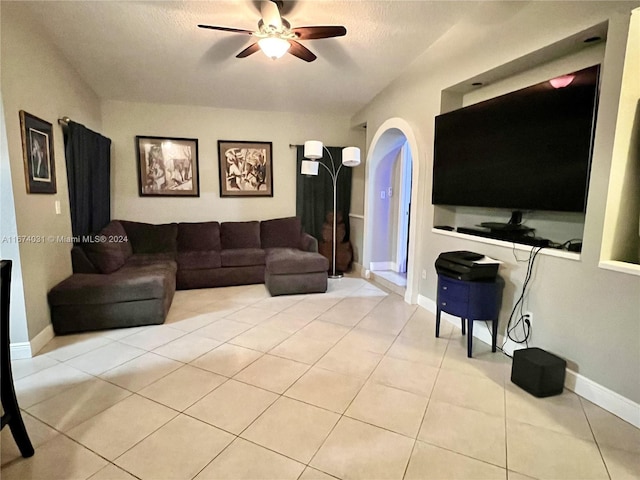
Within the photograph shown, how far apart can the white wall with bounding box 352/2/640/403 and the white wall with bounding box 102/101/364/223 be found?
274cm

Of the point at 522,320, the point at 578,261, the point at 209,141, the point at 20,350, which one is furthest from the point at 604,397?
the point at 209,141

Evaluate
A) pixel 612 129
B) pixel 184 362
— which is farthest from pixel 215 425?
pixel 612 129

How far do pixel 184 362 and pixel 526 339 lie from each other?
8.34 feet

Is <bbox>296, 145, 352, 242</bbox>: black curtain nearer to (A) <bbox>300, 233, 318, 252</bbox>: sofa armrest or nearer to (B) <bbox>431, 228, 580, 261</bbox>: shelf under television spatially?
(A) <bbox>300, 233, 318, 252</bbox>: sofa armrest

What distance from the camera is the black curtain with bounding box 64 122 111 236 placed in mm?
3238

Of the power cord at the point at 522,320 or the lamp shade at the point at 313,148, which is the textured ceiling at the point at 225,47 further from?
the power cord at the point at 522,320

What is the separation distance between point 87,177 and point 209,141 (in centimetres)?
190

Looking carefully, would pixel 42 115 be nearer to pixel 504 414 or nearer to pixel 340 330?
pixel 340 330

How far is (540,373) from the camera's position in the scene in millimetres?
1987

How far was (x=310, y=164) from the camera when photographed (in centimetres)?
483

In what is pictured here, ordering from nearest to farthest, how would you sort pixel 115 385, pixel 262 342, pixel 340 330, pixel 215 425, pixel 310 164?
pixel 215 425
pixel 115 385
pixel 262 342
pixel 340 330
pixel 310 164

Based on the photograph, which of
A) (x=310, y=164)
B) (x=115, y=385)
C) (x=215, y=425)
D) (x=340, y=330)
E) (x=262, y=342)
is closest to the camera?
(x=215, y=425)

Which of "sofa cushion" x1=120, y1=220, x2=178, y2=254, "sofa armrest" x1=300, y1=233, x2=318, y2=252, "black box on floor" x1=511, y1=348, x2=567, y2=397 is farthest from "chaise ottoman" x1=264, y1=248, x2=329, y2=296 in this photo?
"black box on floor" x1=511, y1=348, x2=567, y2=397

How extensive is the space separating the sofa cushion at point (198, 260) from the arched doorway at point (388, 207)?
7.18 feet
